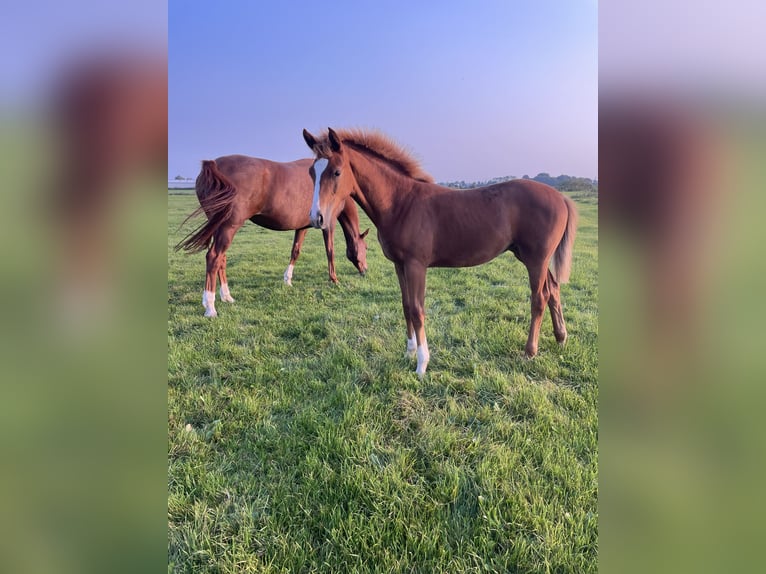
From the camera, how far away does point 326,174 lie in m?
2.82

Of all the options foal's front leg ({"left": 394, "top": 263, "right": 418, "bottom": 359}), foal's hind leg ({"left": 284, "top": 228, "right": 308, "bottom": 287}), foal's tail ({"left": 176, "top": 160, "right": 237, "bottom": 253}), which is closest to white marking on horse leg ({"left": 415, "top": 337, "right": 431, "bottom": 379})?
foal's front leg ({"left": 394, "top": 263, "right": 418, "bottom": 359})

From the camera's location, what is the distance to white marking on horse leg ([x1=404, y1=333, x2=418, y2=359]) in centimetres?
345

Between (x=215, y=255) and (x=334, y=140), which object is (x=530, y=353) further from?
(x=215, y=255)

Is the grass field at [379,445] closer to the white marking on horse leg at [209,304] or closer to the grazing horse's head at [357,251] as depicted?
the white marking on horse leg at [209,304]

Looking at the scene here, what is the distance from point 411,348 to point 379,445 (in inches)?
52.0

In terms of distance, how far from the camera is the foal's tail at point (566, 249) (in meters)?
3.33
